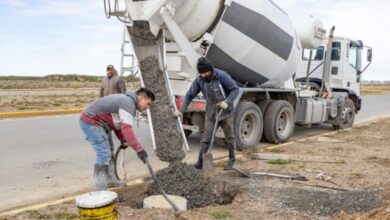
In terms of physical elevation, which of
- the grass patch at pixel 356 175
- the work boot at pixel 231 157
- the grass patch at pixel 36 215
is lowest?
the grass patch at pixel 36 215

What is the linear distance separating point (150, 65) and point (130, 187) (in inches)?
107

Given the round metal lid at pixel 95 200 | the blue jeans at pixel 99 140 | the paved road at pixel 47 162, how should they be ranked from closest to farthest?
the round metal lid at pixel 95 200 < the blue jeans at pixel 99 140 < the paved road at pixel 47 162

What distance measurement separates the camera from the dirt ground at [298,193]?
511 centimetres

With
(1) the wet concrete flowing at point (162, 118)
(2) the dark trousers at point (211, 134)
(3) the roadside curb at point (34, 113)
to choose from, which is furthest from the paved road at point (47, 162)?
(3) the roadside curb at point (34, 113)

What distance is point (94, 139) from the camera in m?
5.48

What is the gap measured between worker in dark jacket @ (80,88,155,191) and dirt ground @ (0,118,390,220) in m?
0.58

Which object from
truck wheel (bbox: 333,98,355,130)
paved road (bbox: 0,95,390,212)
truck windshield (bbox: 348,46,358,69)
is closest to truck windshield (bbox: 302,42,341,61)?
truck windshield (bbox: 348,46,358,69)

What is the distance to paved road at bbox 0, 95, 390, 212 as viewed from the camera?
6.32 meters

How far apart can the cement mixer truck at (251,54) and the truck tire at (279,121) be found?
2cm

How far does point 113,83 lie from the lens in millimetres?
9578

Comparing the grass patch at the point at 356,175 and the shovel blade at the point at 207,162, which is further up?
the shovel blade at the point at 207,162

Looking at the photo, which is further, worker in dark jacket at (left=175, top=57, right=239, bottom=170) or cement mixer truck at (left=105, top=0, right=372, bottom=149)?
cement mixer truck at (left=105, top=0, right=372, bottom=149)

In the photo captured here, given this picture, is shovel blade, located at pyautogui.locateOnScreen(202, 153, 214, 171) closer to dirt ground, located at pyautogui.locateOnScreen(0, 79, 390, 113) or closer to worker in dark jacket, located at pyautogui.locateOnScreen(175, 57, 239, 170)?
worker in dark jacket, located at pyautogui.locateOnScreen(175, 57, 239, 170)

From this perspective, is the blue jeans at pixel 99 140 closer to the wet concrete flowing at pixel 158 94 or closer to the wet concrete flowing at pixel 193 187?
the wet concrete flowing at pixel 193 187
